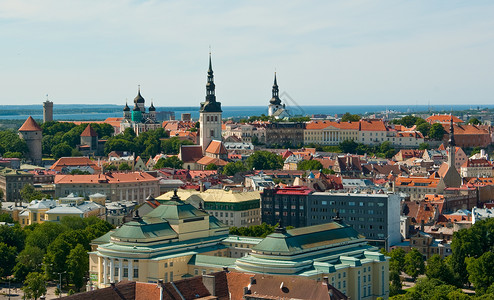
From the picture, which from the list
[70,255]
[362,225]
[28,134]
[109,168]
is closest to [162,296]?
[70,255]

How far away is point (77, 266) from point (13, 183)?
4431 centimetres

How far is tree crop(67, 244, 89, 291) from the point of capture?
225ft

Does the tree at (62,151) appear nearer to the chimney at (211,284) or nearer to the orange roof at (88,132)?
the orange roof at (88,132)

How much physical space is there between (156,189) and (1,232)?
3463 cm

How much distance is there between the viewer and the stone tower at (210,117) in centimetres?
14512

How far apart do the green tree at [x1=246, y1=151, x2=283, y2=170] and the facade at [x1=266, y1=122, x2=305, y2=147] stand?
29.2 meters

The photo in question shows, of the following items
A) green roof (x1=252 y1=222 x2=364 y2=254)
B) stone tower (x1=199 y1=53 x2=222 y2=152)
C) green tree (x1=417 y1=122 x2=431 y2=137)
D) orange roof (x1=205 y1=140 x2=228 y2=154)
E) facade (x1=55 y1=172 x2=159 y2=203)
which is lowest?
facade (x1=55 y1=172 x2=159 y2=203)

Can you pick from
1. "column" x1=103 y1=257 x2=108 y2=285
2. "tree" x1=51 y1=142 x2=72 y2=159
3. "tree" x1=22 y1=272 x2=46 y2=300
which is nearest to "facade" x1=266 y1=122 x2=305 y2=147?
"tree" x1=51 y1=142 x2=72 y2=159

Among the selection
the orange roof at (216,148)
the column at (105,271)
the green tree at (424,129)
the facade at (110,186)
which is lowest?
the column at (105,271)

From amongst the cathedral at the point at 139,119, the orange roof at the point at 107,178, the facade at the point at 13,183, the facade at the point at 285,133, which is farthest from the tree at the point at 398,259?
the cathedral at the point at 139,119

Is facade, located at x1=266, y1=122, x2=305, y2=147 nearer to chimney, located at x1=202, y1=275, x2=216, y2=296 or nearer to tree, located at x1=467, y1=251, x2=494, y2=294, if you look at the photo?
tree, located at x1=467, y1=251, x2=494, y2=294

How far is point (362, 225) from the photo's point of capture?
84.6 meters

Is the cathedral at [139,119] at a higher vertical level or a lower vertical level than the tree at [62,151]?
higher

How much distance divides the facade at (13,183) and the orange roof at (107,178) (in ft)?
10.8
